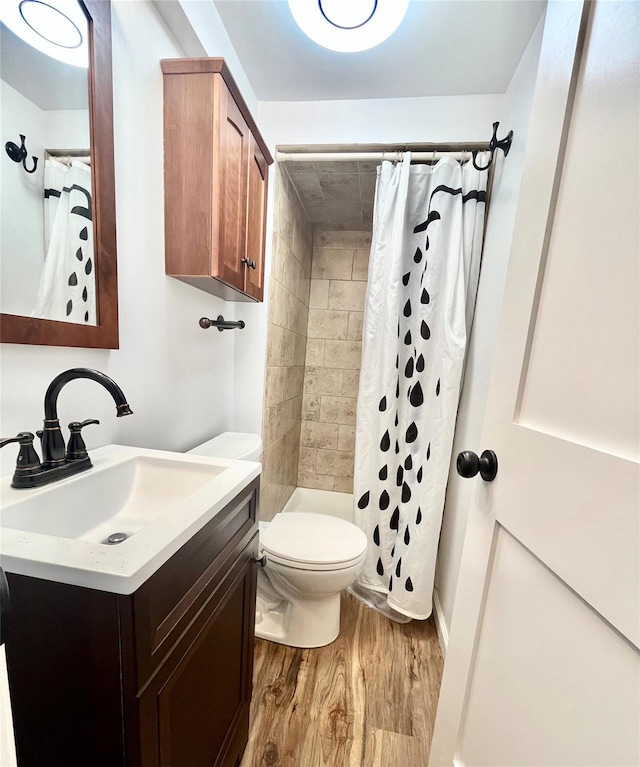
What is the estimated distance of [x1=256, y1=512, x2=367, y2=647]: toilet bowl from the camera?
4.18ft

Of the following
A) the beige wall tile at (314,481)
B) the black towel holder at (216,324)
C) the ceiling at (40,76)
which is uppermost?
the ceiling at (40,76)

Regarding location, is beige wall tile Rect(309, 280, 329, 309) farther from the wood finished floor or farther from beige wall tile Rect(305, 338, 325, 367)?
the wood finished floor

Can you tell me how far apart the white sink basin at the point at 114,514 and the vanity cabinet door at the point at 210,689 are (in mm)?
215

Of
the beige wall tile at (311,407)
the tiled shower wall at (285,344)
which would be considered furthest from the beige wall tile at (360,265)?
→ the beige wall tile at (311,407)

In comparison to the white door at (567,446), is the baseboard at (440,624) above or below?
below

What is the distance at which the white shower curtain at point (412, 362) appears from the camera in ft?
4.68

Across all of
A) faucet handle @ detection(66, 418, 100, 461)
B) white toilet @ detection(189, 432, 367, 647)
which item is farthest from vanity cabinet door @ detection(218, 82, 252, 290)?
white toilet @ detection(189, 432, 367, 647)

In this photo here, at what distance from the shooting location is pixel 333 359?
246 centimetres

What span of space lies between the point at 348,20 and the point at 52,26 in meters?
0.96

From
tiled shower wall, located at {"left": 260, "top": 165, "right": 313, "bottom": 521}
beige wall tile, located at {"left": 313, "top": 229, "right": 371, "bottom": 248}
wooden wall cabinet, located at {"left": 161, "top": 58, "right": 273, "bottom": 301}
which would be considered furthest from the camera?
beige wall tile, located at {"left": 313, "top": 229, "right": 371, "bottom": 248}

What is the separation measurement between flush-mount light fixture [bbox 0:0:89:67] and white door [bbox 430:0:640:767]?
1.00 m

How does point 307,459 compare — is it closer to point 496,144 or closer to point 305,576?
point 305,576

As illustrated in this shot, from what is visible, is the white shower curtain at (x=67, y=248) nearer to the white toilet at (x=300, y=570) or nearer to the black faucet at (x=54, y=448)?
the black faucet at (x=54, y=448)

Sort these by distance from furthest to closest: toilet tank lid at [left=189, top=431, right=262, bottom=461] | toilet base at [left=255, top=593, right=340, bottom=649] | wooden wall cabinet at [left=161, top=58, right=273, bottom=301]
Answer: toilet base at [left=255, top=593, right=340, bottom=649]
toilet tank lid at [left=189, top=431, right=262, bottom=461]
wooden wall cabinet at [left=161, top=58, right=273, bottom=301]
